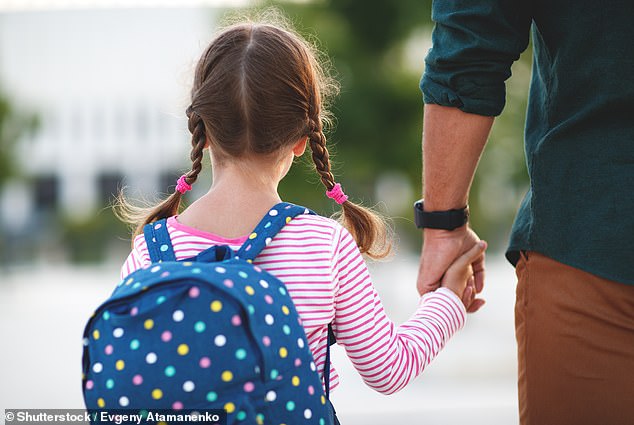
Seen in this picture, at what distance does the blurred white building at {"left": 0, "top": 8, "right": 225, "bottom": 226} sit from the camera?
40500mm

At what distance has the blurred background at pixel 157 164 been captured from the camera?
7.65m

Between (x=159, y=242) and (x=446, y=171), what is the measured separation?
834 millimetres

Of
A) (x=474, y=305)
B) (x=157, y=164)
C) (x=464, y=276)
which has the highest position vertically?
(x=464, y=276)

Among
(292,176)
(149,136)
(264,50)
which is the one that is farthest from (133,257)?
(149,136)

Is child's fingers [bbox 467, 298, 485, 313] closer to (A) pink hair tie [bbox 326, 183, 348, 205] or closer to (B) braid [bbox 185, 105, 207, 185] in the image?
(A) pink hair tie [bbox 326, 183, 348, 205]

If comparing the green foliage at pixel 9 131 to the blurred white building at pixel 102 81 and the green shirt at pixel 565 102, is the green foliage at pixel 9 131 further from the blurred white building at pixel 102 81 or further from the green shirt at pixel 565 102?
the green shirt at pixel 565 102

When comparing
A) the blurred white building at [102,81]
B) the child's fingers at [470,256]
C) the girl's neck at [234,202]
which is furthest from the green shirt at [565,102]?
the blurred white building at [102,81]

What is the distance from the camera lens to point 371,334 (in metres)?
2.04

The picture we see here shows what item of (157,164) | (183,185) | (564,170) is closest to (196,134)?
(183,185)

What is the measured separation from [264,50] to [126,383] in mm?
854

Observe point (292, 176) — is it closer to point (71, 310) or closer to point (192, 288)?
point (71, 310)

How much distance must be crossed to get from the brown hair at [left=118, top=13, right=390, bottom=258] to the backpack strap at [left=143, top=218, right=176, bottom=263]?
0.24 m

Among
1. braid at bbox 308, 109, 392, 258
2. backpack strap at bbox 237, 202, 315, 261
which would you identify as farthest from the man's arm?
backpack strap at bbox 237, 202, 315, 261

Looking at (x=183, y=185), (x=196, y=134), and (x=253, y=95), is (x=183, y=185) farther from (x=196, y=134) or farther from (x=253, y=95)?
(x=253, y=95)
